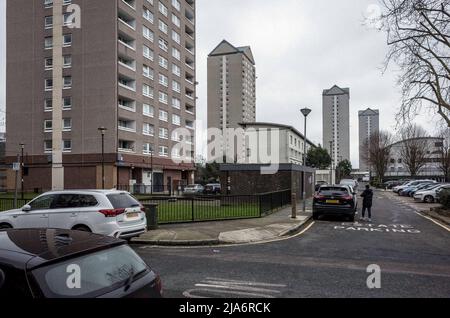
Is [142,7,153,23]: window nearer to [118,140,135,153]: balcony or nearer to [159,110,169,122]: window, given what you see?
[159,110,169,122]: window

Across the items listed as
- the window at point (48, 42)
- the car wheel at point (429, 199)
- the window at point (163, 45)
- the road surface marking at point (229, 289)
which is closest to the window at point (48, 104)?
the window at point (48, 42)

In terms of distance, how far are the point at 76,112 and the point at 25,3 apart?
661 inches

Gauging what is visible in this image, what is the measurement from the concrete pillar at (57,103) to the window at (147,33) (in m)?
10.2

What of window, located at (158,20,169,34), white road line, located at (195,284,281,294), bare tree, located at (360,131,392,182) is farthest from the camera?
bare tree, located at (360,131,392,182)

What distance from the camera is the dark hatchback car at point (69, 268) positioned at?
269 centimetres

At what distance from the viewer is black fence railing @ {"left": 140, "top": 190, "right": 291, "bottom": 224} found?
587 inches

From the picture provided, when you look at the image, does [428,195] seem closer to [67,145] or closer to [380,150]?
[67,145]

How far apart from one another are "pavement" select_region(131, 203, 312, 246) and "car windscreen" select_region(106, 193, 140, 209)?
1.31 metres

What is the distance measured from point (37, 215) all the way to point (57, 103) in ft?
131

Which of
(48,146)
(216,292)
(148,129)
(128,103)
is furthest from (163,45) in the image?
(216,292)

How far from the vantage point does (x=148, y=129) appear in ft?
167

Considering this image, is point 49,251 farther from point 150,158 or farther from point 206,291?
point 150,158

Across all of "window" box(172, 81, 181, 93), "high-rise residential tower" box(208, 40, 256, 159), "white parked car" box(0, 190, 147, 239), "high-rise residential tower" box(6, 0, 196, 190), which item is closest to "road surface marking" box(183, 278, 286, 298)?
"white parked car" box(0, 190, 147, 239)
